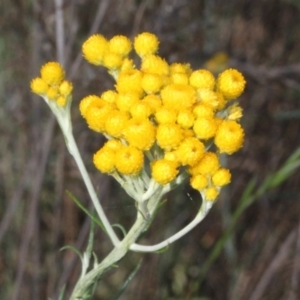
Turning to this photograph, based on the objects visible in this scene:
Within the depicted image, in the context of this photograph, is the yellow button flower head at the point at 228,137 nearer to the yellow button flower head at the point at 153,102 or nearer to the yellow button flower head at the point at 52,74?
the yellow button flower head at the point at 153,102

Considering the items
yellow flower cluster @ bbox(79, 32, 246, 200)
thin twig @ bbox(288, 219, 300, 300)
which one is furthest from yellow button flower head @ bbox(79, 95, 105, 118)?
thin twig @ bbox(288, 219, 300, 300)

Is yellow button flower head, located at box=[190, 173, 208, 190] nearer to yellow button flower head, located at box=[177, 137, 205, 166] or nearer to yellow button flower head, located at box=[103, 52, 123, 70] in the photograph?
yellow button flower head, located at box=[177, 137, 205, 166]

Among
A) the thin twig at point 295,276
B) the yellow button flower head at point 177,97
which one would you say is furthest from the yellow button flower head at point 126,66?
the thin twig at point 295,276

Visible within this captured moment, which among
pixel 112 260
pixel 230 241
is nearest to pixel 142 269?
pixel 230 241

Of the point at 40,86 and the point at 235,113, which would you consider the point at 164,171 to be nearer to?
the point at 235,113

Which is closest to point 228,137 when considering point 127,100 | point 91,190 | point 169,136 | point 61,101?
point 169,136

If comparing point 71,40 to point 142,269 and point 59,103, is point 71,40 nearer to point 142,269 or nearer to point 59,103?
point 142,269
